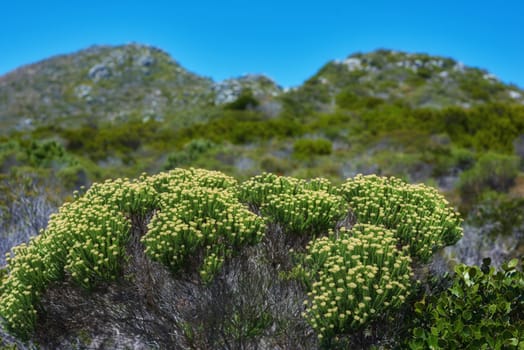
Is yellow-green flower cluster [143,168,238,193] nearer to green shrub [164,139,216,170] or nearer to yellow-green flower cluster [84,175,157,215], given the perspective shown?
yellow-green flower cluster [84,175,157,215]

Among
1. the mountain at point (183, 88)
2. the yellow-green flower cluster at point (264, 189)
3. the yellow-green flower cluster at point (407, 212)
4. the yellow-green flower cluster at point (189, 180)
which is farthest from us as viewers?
the mountain at point (183, 88)

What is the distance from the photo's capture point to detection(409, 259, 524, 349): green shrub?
12.2ft

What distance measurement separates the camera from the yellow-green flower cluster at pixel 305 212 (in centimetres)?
464

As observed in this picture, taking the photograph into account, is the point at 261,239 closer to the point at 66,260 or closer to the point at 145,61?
the point at 66,260

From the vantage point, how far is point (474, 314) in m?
4.08

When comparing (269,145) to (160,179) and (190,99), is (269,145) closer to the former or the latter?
(160,179)

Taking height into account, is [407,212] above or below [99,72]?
below

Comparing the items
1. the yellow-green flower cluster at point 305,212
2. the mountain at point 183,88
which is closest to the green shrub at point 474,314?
the yellow-green flower cluster at point 305,212

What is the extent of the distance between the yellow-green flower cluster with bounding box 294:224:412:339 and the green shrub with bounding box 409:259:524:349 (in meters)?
0.35

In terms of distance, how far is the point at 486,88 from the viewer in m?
48.7

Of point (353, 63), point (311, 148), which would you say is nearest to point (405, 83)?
point (353, 63)

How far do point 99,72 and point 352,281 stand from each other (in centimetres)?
7106

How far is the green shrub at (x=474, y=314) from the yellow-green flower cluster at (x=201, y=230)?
1.69m

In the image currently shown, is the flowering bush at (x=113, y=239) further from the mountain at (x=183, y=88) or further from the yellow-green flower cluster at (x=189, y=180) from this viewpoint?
the mountain at (x=183, y=88)
